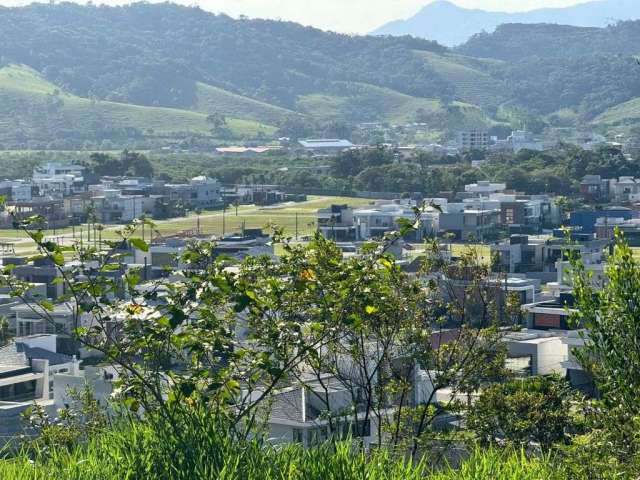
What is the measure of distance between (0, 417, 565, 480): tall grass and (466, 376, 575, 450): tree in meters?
4.42

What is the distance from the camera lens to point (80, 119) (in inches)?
4277

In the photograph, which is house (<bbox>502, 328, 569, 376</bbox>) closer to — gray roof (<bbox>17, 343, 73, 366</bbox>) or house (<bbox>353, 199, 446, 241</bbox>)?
gray roof (<bbox>17, 343, 73, 366</bbox>)

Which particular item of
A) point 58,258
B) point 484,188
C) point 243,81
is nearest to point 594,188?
point 484,188

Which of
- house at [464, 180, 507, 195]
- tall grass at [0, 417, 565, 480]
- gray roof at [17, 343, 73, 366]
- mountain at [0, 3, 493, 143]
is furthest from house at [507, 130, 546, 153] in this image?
tall grass at [0, 417, 565, 480]

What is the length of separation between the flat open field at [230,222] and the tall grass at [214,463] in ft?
115

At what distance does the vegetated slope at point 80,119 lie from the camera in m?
104

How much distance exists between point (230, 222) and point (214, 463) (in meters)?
45.6

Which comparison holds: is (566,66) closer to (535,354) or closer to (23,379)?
(535,354)

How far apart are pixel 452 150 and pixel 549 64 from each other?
6704cm

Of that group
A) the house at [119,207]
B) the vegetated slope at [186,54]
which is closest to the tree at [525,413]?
the house at [119,207]

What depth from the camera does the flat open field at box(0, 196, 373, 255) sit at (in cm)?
4447

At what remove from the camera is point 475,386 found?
9.56m

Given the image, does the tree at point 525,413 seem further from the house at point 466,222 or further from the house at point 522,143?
the house at point 522,143

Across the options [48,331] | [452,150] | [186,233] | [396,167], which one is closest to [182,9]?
[452,150]
